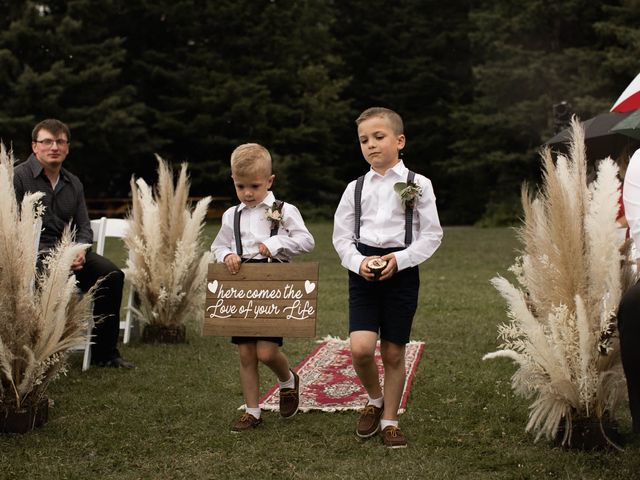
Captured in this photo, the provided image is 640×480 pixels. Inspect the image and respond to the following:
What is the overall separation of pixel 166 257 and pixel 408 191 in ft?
11.8

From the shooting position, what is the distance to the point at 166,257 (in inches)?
284

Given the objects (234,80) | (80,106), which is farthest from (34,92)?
(234,80)

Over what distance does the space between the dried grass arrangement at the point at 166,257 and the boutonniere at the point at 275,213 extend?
2.55m

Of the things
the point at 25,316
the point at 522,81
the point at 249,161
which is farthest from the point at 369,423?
the point at 522,81

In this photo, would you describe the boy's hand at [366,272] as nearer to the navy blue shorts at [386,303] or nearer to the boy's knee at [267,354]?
the navy blue shorts at [386,303]

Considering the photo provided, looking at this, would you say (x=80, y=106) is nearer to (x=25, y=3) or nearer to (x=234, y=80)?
(x=25, y=3)

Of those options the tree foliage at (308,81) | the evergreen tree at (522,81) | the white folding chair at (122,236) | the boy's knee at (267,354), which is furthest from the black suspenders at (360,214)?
the evergreen tree at (522,81)

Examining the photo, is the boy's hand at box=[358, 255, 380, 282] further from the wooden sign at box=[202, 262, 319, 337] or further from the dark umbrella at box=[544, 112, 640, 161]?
the dark umbrella at box=[544, 112, 640, 161]

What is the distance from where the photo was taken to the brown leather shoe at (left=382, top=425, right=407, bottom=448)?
414 cm

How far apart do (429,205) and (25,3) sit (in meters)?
26.6

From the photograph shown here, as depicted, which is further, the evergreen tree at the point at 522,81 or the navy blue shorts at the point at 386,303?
the evergreen tree at the point at 522,81

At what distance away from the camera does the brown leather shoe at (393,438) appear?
13.6ft

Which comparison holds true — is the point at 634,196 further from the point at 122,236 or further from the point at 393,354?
the point at 122,236

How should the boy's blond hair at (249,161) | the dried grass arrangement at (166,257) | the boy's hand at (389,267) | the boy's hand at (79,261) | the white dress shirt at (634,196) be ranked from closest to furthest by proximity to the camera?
1. the white dress shirt at (634,196)
2. the boy's hand at (389,267)
3. the boy's blond hair at (249,161)
4. the boy's hand at (79,261)
5. the dried grass arrangement at (166,257)
